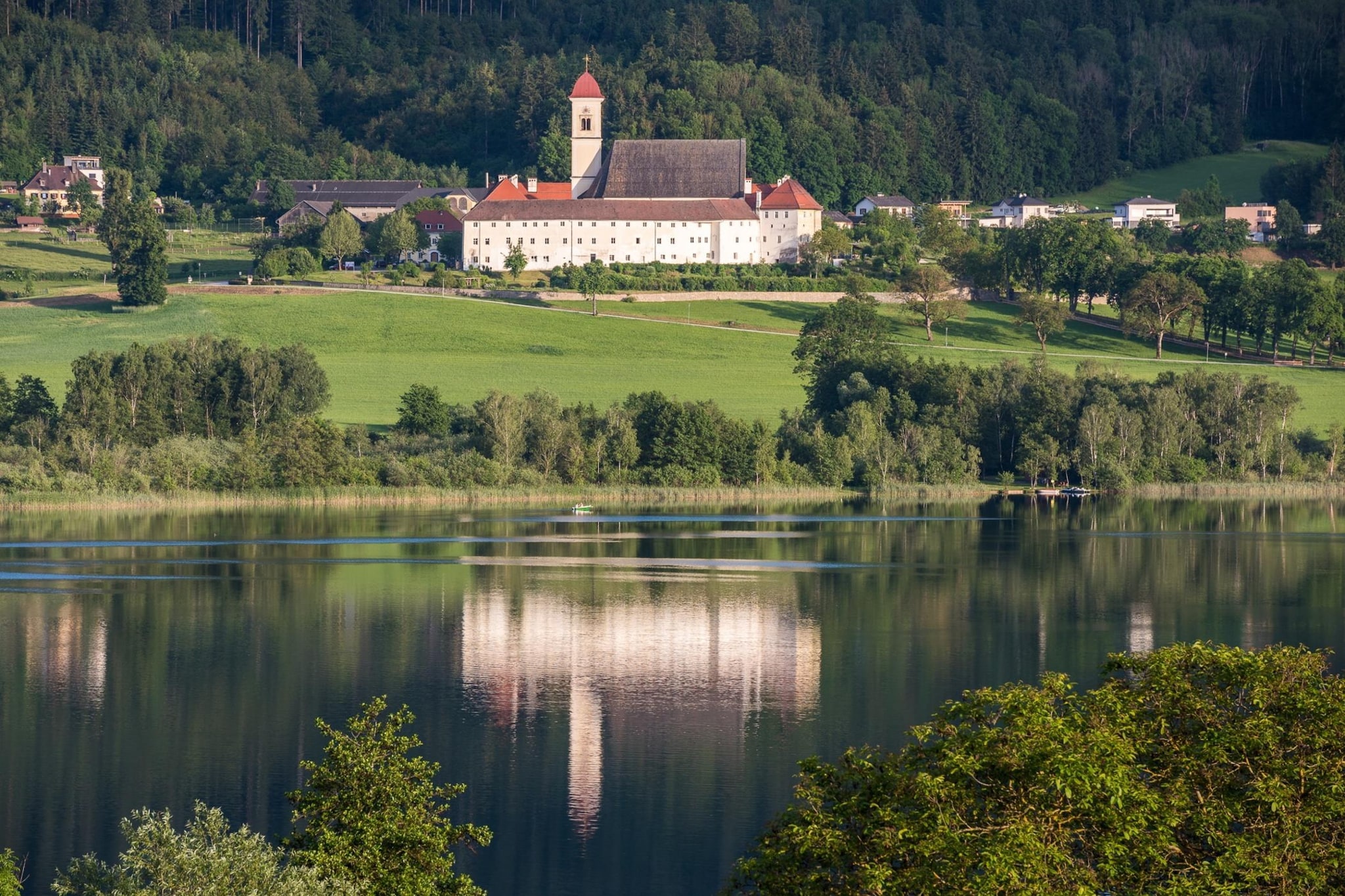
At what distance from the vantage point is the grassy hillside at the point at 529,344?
86750mm

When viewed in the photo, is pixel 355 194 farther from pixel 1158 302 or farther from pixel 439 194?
pixel 1158 302

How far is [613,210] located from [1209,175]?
235 ft

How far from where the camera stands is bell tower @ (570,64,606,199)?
145125 millimetres

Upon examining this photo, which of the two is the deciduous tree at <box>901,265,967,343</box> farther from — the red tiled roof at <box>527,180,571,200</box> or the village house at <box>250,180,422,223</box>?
the village house at <box>250,180,422,223</box>

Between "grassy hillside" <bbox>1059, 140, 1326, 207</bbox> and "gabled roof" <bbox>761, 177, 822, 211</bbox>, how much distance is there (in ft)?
150

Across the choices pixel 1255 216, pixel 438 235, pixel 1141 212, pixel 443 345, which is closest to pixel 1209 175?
pixel 1255 216

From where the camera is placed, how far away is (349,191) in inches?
5807

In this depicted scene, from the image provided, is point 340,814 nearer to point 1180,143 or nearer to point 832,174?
point 832,174

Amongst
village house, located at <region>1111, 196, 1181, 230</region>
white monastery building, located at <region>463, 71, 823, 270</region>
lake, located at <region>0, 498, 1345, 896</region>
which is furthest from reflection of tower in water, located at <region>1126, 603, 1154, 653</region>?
village house, located at <region>1111, 196, 1181, 230</region>

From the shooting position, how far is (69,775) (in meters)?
30.0

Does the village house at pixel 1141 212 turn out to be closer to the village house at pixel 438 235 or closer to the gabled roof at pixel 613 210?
the gabled roof at pixel 613 210

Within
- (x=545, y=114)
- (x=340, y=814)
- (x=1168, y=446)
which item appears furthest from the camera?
(x=545, y=114)

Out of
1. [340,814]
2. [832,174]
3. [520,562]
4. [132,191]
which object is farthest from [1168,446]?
[132,191]

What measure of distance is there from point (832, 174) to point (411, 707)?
125487 millimetres
